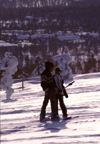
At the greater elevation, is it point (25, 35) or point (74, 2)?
point (74, 2)

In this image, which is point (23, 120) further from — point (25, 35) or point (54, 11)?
point (54, 11)

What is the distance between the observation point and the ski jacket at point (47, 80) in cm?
720

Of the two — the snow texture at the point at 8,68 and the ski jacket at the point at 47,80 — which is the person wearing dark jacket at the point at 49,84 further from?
the snow texture at the point at 8,68

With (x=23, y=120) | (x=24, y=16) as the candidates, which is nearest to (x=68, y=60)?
(x=23, y=120)

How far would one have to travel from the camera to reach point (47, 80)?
7246 mm

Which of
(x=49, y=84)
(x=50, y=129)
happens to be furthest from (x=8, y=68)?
Answer: (x=50, y=129)

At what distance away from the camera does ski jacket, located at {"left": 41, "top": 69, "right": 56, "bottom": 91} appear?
23.6ft

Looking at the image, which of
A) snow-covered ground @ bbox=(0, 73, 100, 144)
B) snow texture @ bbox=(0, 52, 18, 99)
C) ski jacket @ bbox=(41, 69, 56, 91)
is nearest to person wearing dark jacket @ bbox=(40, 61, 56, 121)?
ski jacket @ bbox=(41, 69, 56, 91)

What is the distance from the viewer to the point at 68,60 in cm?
3009

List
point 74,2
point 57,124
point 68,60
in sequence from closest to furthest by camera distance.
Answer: point 57,124 < point 68,60 < point 74,2

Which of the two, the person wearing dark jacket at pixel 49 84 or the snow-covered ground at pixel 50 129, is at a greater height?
the person wearing dark jacket at pixel 49 84

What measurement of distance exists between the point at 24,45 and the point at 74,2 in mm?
45172

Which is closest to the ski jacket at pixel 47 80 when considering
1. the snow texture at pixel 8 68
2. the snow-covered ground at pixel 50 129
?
the snow-covered ground at pixel 50 129

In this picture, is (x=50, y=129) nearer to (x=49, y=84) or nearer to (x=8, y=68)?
(x=49, y=84)
